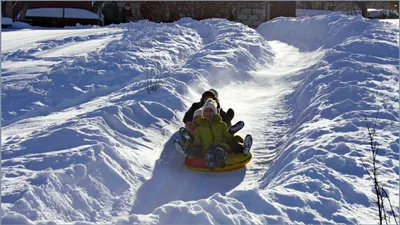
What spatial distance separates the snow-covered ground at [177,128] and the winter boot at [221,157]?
156 millimetres

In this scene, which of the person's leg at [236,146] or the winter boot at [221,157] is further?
the person's leg at [236,146]

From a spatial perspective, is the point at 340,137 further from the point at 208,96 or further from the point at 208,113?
the point at 208,96

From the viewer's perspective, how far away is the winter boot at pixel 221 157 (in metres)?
7.55

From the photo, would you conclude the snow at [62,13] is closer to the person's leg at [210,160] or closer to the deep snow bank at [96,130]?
the deep snow bank at [96,130]

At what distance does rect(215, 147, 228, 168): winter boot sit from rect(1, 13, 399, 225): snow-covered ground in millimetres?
156

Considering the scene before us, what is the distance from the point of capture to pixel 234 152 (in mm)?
7953

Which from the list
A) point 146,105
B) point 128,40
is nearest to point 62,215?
point 146,105

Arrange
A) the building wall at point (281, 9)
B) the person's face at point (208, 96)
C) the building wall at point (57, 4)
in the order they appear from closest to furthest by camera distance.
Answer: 1. the person's face at point (208, 96)
2. the building wall at point (57, 4)
3. the building wall at point (281, 9)

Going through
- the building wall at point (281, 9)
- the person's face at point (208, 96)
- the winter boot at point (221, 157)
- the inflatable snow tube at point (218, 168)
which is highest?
the building wall at point (281, 9)

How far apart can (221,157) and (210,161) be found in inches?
6.4

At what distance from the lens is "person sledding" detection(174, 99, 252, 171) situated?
309 inches

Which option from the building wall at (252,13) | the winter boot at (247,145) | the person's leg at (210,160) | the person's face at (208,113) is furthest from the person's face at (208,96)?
the building wall at (252,13)

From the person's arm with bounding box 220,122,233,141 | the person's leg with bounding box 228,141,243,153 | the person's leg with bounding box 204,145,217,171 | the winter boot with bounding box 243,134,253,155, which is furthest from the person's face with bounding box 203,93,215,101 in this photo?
the person's leg with bounding box 204,145,217,171

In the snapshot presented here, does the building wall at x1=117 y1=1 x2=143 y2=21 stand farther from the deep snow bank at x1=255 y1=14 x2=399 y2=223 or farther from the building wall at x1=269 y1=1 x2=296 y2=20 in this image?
the deep snow bank at x1=255 y1=14 x2=399 y2=223
